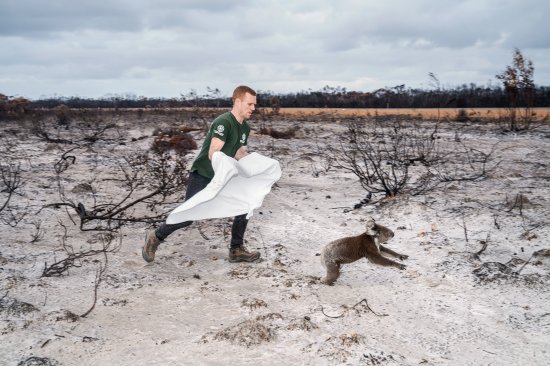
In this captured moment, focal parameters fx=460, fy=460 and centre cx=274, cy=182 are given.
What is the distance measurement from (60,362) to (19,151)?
10.5 m

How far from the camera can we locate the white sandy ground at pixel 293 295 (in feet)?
11.2

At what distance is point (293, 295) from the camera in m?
4.32

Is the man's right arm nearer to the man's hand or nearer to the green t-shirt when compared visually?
the green t-shirt

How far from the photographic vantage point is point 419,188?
25.2ft

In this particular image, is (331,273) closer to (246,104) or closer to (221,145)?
(221,145)

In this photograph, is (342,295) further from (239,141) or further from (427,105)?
(427,105)

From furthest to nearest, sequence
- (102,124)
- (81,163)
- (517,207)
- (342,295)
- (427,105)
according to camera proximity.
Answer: (427,105) < (102,124) < (81,163) < (517,207) < (342,295)

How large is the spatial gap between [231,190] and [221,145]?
0.58m

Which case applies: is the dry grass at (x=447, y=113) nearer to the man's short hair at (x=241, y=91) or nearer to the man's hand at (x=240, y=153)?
the man's hand at (x=240, y=153)

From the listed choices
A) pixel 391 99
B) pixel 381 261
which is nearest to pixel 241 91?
pixel 381 261

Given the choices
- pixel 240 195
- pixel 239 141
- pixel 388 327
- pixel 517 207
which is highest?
pixel 239 141

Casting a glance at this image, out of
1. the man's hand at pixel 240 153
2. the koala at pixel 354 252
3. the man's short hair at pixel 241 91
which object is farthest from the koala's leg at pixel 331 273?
the man's short hair at pixel 241 91

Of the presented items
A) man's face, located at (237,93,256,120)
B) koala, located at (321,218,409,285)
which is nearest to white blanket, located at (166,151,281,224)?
man's face, located at (237,93,256,120)

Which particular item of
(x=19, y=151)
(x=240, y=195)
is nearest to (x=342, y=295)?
(x=240, y=195)
